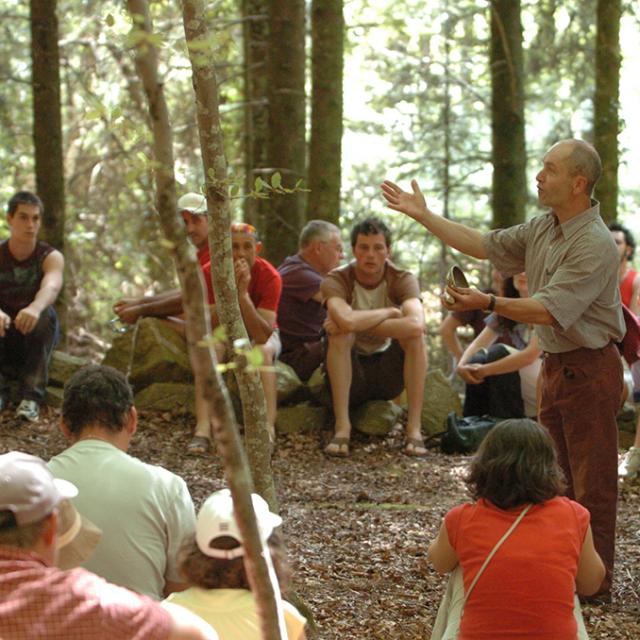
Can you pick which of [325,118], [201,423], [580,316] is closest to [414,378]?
[201,423]

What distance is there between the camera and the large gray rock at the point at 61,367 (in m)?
9.04

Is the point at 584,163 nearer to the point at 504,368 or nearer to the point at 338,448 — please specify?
the point at 504,368

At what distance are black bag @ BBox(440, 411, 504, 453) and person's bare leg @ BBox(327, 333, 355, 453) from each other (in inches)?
28.0

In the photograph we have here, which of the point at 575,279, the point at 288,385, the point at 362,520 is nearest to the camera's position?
the point at 575,279

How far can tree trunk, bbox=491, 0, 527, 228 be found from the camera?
33.1 feet

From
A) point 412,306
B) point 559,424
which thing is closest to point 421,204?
point 559,424

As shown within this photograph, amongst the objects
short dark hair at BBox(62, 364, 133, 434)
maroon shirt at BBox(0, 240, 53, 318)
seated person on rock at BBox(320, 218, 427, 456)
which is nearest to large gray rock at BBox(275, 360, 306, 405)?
seated person on rock at BBox(320, 218, 427, 456)

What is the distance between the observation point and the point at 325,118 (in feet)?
31.3

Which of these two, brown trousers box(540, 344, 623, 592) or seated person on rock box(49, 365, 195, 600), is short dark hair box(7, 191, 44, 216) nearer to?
brown trousers box(540, 344, 623, 592)

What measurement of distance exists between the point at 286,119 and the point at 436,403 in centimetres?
315

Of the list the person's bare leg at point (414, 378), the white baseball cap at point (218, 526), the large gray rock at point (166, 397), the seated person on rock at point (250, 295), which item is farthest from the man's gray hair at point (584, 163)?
the large gray rock at point (166, 397)

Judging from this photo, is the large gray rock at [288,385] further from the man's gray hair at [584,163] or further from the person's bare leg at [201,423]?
the man's gray hair at [584,163]

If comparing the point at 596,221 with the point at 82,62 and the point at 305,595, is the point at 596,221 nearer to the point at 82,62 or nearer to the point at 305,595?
the point at 305,595

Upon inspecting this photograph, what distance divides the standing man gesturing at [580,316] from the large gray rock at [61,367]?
16.4 feet
